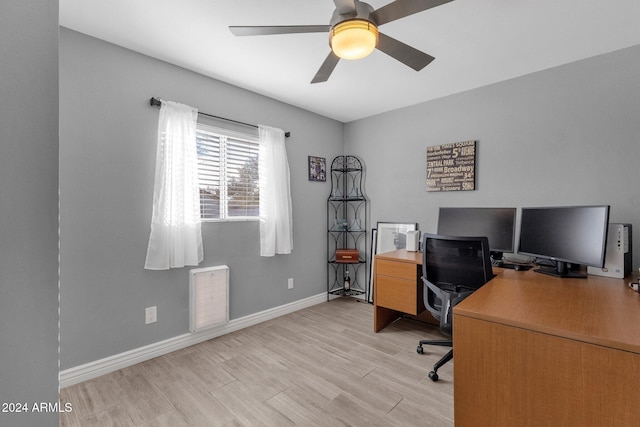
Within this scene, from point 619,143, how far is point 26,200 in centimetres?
336

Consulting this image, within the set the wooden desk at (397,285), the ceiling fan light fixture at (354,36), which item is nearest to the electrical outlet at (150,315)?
the wooden desk at (397,285)

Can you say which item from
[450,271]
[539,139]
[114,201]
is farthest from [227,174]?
[539,139]

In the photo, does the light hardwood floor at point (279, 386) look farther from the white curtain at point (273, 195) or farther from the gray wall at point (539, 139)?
the gray wall at point (539, 139)

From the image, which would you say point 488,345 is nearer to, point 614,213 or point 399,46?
point 399,46

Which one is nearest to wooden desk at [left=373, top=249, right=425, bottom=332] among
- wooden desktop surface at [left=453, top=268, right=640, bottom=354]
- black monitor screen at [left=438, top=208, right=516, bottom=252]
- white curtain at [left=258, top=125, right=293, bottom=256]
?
black monitor screen at [left=438, top=208, right=516, bottom=252]

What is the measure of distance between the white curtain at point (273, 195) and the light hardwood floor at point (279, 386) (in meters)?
0.92

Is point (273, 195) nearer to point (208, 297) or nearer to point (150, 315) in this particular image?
point (208, 297)

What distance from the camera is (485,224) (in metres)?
2.58

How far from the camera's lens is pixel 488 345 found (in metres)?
1.21

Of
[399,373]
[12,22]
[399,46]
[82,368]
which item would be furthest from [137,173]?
[399,373]

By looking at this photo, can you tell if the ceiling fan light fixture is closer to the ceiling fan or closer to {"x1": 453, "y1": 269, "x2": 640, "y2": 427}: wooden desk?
the ceiling fan

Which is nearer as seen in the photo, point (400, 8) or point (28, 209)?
point (28, 209)

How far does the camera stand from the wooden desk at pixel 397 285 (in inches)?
101

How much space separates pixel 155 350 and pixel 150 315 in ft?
0.95
